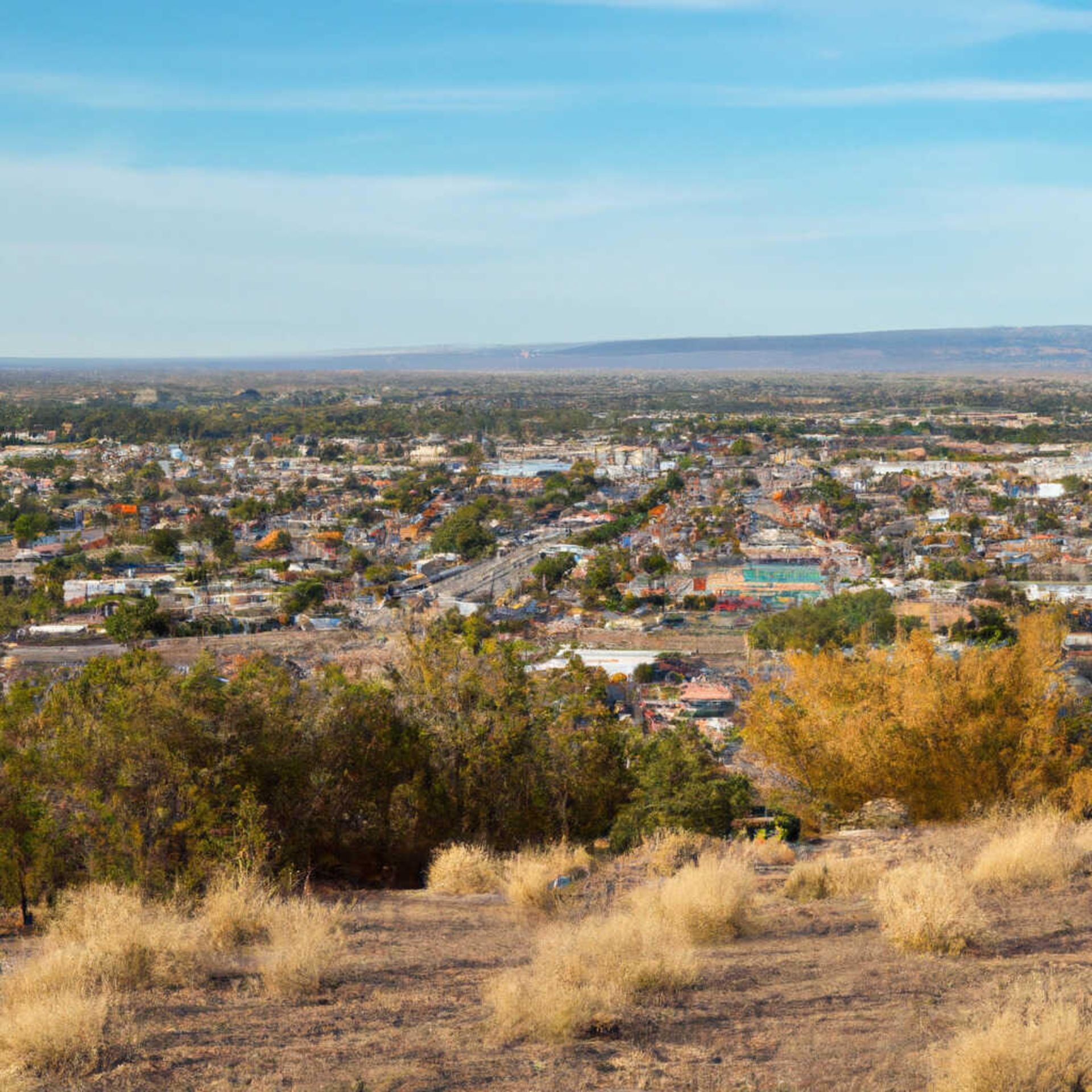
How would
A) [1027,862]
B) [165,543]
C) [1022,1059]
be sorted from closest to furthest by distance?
[1022,1059] < [1027,862] < [165,543]

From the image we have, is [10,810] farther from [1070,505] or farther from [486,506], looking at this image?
[1070,505]

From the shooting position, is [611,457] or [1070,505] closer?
[1070,505]

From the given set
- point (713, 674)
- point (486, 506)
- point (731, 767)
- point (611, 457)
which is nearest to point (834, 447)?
point (611, 457)

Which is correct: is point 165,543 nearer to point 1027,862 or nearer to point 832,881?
point 832,881

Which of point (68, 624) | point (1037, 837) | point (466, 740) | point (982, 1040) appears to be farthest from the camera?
point (68, 624)

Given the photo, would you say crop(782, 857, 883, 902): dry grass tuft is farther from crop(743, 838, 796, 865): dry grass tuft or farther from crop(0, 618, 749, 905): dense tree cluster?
crop(0, 618, 749, 905): dense tree cluster

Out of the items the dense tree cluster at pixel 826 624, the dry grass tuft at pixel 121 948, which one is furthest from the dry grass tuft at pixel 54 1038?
the dense tree cluster at pixel 826 624

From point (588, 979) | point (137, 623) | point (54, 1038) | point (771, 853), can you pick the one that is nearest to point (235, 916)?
point (54, 1038)
